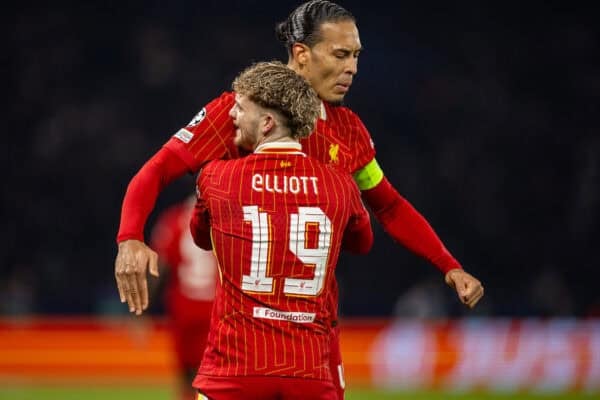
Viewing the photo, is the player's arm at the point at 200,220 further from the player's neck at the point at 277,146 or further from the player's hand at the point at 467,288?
the player's hand at the point at 467,288

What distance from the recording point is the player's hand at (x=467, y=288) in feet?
13.7

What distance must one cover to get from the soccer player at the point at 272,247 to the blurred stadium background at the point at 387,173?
8.19 metres

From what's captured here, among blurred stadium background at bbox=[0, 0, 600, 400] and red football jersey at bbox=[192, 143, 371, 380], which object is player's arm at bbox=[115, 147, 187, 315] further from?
blurred stadium background at bbox=[0, 0, 600, 400]

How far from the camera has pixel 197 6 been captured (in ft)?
57.9

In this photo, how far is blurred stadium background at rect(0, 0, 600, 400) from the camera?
40.3 feet

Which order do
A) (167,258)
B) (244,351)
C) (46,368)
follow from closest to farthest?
(244,351) < (167,258) < (46,368)

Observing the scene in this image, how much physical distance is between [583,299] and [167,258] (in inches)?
315

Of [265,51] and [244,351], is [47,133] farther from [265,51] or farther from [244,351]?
[244,351]

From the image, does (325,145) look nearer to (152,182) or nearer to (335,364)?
(152,182)

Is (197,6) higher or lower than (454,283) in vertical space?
higher

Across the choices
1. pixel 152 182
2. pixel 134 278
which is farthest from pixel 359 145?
pixel 134 278

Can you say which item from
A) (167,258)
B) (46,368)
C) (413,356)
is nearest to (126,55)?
(46,368)

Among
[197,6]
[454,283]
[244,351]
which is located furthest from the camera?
[197,6]

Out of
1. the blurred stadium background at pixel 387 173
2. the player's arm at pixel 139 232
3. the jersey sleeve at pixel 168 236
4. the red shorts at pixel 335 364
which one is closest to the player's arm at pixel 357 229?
the red shorts at pixel 335 364
